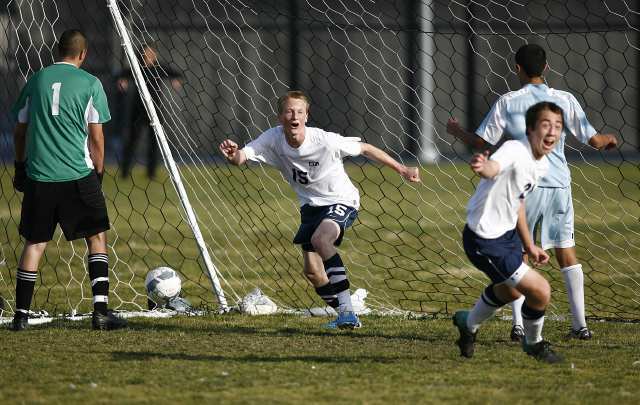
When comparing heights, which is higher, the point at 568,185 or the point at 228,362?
the point at 568,185

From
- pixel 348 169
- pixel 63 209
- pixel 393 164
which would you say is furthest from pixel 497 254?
pixel 348 169

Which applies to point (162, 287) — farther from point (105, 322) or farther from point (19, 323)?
point (19, 323)

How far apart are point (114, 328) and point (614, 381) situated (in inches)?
114

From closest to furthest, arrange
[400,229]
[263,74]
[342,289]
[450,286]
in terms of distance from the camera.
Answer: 1. [342,289]
2. [450,286]
3. [400,229]
4. [263,74]

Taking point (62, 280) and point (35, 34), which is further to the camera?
point (35, 34)

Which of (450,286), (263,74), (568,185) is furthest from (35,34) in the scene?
(568,185)

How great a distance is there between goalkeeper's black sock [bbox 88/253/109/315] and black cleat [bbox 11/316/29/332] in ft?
1.35

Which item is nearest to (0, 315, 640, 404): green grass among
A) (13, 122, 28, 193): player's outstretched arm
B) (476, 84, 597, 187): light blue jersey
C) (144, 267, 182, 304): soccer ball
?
(144, 267, 182, 304): soccer ball

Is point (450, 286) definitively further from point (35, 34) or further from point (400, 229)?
point (35, 34)

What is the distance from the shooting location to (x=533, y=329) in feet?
16.9

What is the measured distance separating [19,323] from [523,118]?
3.09 meters

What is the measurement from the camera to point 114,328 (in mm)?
6328

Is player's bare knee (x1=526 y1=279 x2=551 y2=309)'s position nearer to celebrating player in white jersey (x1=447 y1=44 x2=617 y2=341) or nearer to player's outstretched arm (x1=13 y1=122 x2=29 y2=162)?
celebrating player in white jersey (x1=447 y1=44 x2=617 y2=341)

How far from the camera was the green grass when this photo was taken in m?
4.56
